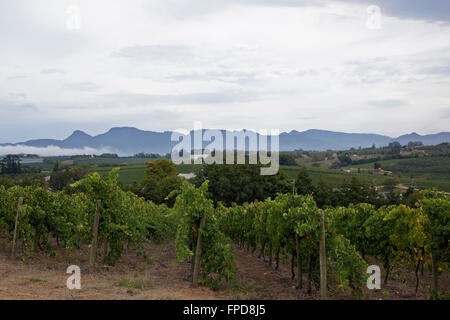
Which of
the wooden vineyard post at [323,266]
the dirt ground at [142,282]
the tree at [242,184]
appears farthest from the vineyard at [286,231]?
the tree at [242,184]

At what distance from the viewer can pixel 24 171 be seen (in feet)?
295

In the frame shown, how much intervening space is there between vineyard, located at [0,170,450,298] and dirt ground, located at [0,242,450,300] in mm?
456

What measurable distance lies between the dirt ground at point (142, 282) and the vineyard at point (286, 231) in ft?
1.50

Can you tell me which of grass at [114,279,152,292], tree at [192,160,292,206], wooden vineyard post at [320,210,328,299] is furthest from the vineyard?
tree at [192,160,292,206]

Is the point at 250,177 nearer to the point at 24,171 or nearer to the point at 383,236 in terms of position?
the point at 383,236

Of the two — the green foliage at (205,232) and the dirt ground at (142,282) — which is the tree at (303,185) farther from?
the green foliage at (205,232)

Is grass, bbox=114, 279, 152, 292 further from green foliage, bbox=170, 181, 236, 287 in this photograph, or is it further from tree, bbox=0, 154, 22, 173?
tree, bbox=0, 154, 22, 173

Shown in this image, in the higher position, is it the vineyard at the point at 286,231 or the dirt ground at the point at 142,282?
the vineyard at the point at 286,231

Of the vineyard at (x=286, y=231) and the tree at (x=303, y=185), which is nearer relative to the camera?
the vineyard at (x=286, y=231)

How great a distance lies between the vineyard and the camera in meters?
8.91

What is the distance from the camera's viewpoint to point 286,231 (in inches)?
402

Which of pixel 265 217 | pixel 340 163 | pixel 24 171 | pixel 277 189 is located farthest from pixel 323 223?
pixel 340 163

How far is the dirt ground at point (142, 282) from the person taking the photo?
8.91 m

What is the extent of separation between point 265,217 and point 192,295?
6.51m
